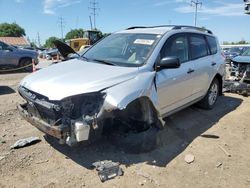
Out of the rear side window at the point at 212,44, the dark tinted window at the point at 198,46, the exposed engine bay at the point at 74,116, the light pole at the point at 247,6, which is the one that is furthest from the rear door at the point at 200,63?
the light pole at the point at 247,6

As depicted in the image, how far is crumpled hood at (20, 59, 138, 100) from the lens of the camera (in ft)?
12.4

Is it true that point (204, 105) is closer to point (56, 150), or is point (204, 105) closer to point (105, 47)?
point (105, 47)

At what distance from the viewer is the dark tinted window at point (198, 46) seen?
5902 mm

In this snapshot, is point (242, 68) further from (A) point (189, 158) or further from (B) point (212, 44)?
(A) point (189, 158)

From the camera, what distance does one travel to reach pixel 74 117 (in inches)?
151

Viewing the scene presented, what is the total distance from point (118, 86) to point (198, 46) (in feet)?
9.73

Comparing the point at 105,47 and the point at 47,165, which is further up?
the point at 105,47

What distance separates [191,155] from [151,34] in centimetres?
220

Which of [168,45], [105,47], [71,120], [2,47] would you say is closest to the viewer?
[71,120]

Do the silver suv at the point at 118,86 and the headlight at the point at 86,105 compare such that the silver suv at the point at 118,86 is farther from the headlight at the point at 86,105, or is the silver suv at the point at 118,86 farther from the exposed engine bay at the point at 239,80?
the exposed engine bay at the point at 239,80


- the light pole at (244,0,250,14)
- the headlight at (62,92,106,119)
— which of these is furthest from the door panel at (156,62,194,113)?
the light pole at (244,0,250,14)

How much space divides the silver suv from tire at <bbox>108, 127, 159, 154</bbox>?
7 cm

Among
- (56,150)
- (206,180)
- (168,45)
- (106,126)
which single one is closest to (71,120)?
(106,126)

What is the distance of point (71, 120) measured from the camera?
3.75 metres
